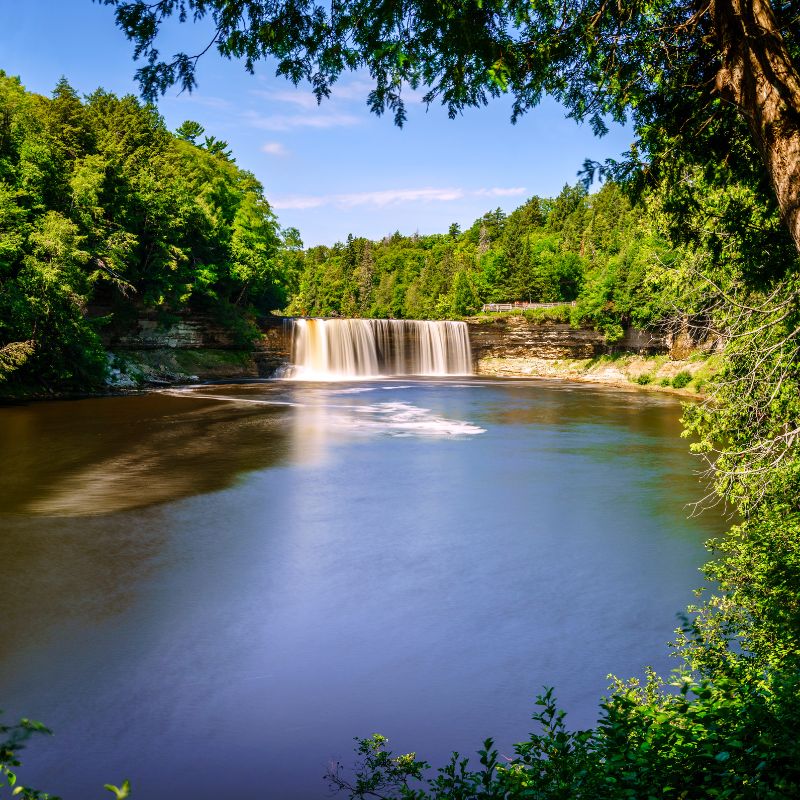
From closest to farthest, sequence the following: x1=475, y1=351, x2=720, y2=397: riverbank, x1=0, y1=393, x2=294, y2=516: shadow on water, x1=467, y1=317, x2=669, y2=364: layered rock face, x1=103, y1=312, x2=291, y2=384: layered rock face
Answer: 1. x1=0, y1=393, x2=294, y2=516: shadow on water
2. x1=103, y1=312, x2=291, y2=384: layered rock face
3. x1=475, y1=351, x2=720, y2=397: riverbank
4. x1=467, y1=317, x2=669, y2=364: layered rock face

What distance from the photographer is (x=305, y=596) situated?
10.3m

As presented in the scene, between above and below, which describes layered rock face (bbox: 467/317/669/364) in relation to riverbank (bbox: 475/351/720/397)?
above

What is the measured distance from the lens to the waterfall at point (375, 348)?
52.2 m

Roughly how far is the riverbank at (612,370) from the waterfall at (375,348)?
2.97 m

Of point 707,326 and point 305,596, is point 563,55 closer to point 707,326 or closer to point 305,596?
point 707,326

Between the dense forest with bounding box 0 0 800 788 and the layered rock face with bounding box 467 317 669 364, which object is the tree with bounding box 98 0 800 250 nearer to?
the dense forest with bounding box 0 0 800 788

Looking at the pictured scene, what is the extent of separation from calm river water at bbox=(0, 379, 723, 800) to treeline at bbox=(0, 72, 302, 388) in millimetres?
8398

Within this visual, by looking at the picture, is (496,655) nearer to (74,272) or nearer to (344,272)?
(74,272)

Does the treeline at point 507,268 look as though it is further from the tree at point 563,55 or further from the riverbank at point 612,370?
the tree at point 563,55

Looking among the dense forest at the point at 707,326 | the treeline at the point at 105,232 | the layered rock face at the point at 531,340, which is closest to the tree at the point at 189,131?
the treeline at the point at 105,232

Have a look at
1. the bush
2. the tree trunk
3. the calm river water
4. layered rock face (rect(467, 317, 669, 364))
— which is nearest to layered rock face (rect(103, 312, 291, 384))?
layered rock face (rect(467, 317, 669, 364))

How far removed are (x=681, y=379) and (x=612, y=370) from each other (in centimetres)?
990

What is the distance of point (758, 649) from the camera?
6.96 m

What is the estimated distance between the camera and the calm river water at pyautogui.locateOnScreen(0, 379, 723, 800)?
665 centimetres
